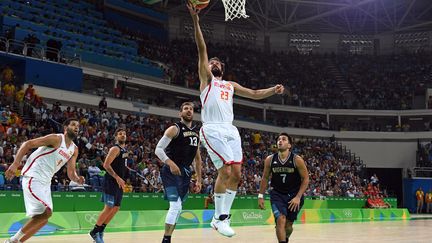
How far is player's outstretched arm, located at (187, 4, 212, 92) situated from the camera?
7.39m

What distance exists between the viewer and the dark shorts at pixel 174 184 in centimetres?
837

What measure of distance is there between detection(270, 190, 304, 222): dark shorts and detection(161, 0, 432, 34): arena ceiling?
35290 mm

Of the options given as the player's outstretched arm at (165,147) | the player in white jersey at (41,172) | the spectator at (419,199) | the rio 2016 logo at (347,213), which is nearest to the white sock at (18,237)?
the player in white jersey at (41,172)

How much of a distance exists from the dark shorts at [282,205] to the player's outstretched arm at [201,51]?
2.57m

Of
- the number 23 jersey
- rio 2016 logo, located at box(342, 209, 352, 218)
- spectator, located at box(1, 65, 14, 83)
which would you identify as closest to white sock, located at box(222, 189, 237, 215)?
the number 23 jersey

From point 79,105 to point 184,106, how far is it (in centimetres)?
2149

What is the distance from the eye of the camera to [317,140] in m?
41.4

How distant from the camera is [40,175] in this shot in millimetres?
8312

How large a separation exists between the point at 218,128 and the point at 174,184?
4.24 ft

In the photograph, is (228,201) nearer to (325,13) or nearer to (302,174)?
(302,174)

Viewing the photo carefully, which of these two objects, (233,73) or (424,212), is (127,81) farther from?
(424,212)

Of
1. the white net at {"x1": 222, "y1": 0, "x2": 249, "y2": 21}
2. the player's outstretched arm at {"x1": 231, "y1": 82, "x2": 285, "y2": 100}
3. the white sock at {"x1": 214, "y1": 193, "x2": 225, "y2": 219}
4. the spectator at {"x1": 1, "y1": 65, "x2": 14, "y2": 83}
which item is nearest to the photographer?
the white sock at {"x1": 214, "y1": 193, "x2": 225, "y2": 219}

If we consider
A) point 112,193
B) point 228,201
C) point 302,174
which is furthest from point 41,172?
point 302,174

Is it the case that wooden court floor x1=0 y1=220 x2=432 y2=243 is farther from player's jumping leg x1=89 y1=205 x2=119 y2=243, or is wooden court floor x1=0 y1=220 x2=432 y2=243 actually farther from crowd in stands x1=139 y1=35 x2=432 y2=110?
crowd in stands x1=139 y1=35 x2=432 y2=110
